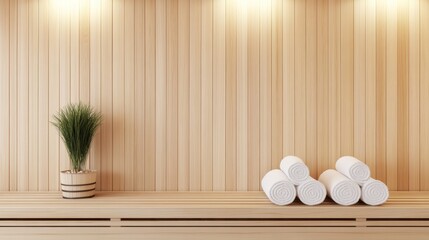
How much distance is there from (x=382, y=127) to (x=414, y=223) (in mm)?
625

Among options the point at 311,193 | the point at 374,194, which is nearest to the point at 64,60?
the point at 311,193

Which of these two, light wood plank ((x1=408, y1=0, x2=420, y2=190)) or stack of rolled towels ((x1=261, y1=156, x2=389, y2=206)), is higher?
light wood plank ((x1=408, y1=0, x2=420, y2=190))

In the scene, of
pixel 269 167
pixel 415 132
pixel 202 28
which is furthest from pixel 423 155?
pixel 202 28

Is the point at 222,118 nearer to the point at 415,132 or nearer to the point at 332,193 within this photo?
the point at 332,193

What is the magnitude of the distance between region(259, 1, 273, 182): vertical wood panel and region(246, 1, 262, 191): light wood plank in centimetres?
2

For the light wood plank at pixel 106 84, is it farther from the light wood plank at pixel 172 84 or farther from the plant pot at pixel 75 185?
the light wood plank at pixel 172 84

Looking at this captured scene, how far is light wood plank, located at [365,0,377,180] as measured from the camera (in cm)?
230

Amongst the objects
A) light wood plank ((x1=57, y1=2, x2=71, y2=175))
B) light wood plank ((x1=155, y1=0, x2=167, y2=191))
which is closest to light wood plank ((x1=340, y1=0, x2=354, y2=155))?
light wood plank ((x1=155, y1=0, x2=167, y2=191))

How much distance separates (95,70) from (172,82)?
48 centimetres

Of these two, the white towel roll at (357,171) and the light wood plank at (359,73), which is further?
the light wood plank at (359,73)

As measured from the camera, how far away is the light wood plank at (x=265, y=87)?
2301 mm

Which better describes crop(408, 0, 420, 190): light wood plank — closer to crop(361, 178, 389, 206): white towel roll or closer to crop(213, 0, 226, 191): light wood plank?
crop(361, 178, 389, 206): white towel roll

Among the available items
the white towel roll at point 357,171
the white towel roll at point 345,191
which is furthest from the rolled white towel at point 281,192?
the white towel roll at point 357,171

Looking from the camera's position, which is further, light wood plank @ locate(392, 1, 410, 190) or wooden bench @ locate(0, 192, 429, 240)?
light wood plank @ locate(392, 1, 410, 190)
